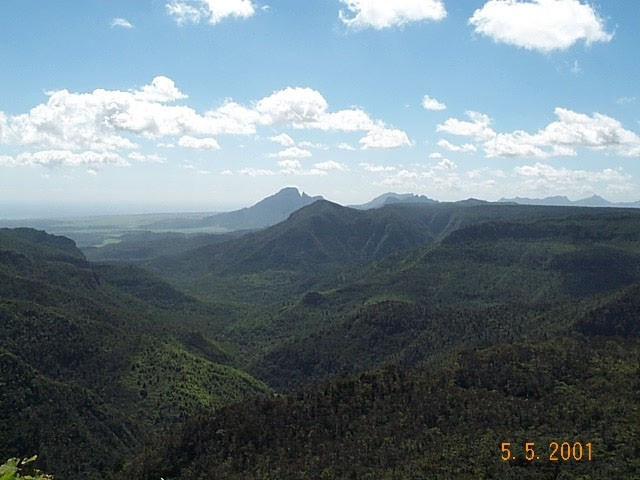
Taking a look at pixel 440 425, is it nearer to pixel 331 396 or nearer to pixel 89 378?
pixel 331 396

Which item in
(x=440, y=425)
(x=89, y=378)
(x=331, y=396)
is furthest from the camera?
(x=89, y=378)

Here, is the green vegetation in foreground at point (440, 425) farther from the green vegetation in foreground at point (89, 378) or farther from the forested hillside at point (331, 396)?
the green vegetation in foreground at point (89, 378)

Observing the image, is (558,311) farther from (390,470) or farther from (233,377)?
(390,470)

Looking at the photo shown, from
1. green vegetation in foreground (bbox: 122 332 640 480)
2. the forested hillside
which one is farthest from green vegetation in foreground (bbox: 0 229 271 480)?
green vegetation in foreground (bbox: 122 332 640 480)

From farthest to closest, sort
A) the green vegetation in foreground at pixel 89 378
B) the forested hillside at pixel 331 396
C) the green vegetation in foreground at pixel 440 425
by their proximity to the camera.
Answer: the green vegetation in foreground at pixel 89 378, the forested hillside at pixel 331 396, the green vegetation in foreground at pixel 440 425

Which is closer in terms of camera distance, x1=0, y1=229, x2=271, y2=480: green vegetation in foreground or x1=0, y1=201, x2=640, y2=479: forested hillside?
x1=0, y1=201, x2=640, y2=479: forested hillside

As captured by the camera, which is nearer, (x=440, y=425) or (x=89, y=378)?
(x=440, y=425)

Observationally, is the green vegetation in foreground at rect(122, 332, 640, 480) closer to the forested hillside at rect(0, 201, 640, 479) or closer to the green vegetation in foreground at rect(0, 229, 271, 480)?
the forested hillside at rect(0, 201, 640, 479)

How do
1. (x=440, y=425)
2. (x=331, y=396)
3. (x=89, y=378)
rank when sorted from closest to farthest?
(x=440, y=425), (x=331, y=396), (x=89, y=378)

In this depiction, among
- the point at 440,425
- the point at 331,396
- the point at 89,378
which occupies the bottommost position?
the point at 89,378

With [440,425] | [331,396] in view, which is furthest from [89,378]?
[440,425]

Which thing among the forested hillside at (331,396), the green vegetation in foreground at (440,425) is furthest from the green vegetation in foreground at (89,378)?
the green vegetation in foreground at (440,425)
